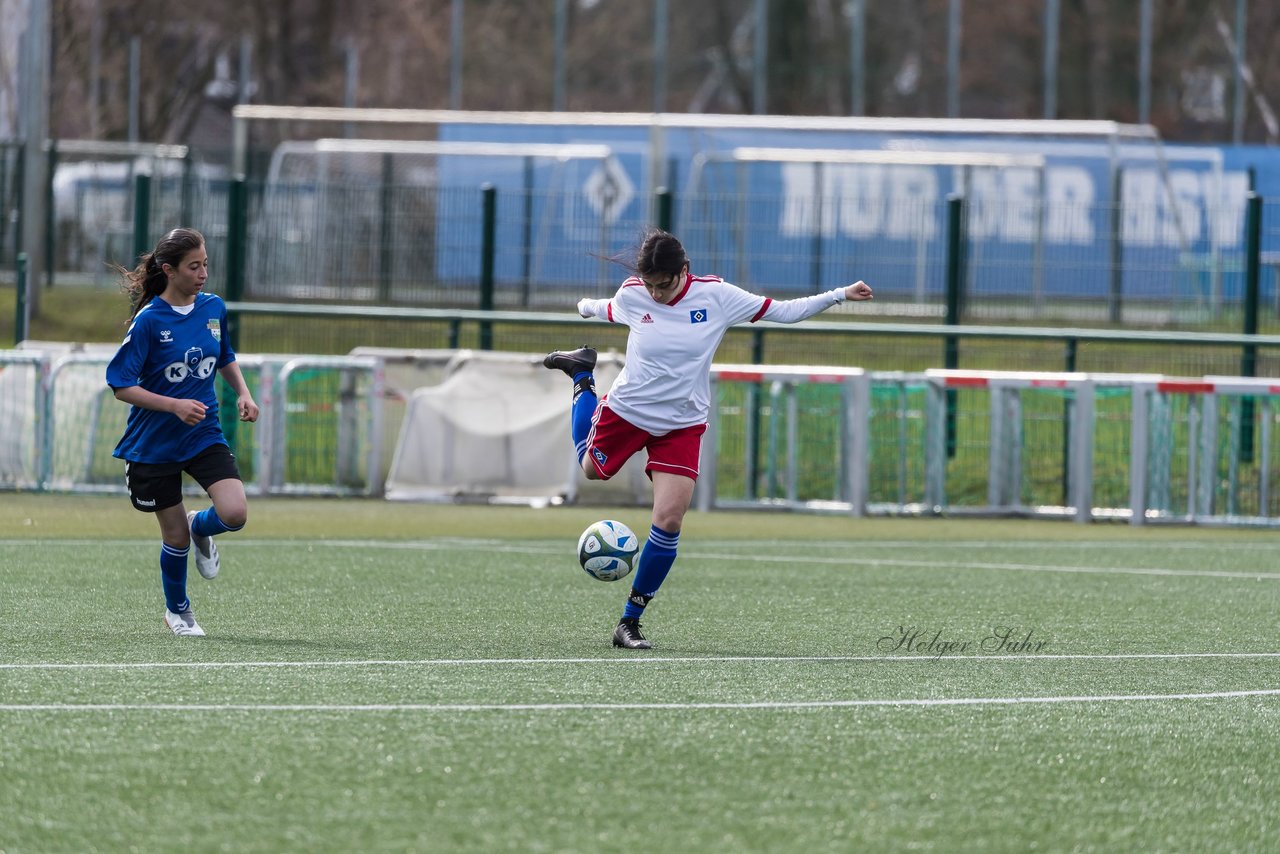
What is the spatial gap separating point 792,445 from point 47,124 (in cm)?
2105

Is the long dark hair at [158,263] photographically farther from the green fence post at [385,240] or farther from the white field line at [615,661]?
the green fence post at [385,240]

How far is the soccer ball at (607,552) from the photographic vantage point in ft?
28.7

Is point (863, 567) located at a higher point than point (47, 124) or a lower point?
lower

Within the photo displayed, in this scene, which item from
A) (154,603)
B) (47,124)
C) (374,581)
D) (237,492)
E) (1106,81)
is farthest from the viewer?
(1106,81)

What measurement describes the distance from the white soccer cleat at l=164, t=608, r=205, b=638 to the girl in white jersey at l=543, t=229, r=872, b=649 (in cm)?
173

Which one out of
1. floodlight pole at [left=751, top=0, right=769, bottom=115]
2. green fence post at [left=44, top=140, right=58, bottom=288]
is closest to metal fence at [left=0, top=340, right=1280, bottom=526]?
green fence post at [left=44, top=140, right=58, bottom=288]

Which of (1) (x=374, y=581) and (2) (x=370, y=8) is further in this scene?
(2) (x=370, y=8)

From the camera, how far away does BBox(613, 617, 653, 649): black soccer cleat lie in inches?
331

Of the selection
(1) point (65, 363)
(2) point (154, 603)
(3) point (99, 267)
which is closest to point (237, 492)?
(2) point (154, 603)

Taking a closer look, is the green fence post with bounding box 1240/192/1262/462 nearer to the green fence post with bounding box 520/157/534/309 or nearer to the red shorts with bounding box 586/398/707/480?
the green fence post with bounding box 520/157/534/309

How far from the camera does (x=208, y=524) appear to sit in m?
8.74

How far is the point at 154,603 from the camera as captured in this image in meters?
9.62

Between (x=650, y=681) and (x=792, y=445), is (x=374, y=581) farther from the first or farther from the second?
(x=792, y=445)

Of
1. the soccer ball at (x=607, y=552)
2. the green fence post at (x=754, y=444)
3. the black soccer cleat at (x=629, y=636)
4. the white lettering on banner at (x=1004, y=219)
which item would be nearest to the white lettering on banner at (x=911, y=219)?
the white lettering on banner at (x=1004, y=219)
